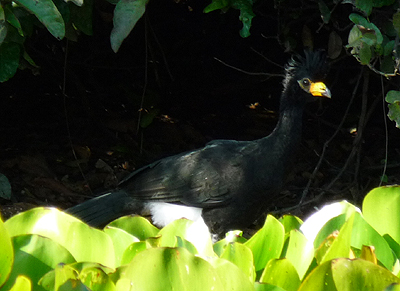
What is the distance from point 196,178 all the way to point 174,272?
3.08 meters

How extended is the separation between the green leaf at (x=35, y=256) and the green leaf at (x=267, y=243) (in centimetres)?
53

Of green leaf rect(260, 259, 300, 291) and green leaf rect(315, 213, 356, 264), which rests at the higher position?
green leaf rect(315, 213, 356, 264)

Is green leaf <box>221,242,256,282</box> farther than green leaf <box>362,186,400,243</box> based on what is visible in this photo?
No

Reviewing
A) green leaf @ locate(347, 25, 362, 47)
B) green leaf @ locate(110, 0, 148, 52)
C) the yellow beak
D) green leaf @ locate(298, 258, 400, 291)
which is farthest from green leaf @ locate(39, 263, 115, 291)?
the yellow beak

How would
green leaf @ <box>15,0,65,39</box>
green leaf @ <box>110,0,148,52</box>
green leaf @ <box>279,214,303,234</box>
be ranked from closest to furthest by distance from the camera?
green leaf @ <box>279,214,303,234</box> → green leaf @ <box>15,0,65,39</box> → green leaf @ <box>110,0,148,52</box>

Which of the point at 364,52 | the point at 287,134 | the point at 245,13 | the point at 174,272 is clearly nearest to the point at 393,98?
the point at 364,52

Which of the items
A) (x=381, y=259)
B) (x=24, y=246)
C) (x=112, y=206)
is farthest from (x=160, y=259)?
(x=112, y=206)

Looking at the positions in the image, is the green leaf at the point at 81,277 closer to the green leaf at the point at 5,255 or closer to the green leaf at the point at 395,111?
the green leaf at the point at 5,255

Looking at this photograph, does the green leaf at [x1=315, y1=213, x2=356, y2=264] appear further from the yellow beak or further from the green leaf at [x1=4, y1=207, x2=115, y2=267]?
the yellow beak

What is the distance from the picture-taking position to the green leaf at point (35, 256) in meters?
1.40

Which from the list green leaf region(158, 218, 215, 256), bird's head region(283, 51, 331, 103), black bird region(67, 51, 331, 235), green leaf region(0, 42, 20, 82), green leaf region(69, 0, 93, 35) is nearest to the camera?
green leaf region(158, 218, 215, 256)

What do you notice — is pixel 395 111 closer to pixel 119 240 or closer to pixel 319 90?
pixel 319 90

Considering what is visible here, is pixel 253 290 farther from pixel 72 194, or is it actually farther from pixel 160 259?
pixel 72 194

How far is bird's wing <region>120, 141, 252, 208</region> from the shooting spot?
14.0 ft
